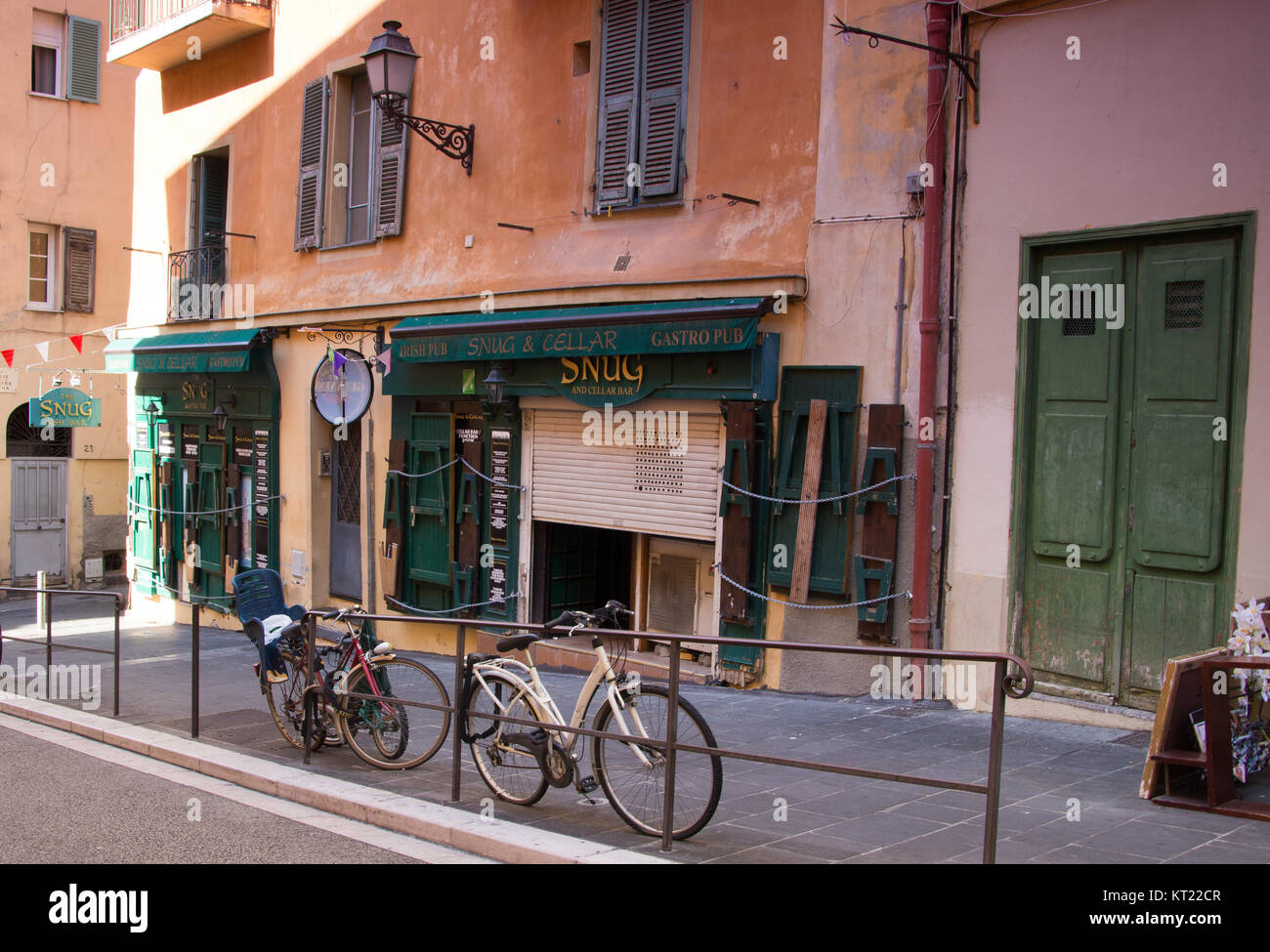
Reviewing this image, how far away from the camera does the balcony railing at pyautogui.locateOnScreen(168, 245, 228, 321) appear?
17.2m

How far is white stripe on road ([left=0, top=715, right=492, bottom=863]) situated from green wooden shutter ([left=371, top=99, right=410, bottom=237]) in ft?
22.7

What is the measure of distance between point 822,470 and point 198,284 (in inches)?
461

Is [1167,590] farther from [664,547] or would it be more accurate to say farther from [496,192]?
[496,192]

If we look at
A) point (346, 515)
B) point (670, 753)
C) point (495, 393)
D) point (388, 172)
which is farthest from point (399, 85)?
point (670, 753)

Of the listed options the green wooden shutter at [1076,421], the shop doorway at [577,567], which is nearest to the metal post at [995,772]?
the green wooden shutter at [1076,421]

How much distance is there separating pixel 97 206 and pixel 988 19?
792 inches

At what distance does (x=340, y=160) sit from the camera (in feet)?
49.1

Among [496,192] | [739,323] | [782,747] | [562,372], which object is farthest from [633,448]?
[782,747]

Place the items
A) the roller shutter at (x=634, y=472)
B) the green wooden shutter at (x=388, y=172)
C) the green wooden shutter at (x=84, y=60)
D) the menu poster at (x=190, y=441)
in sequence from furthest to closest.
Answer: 1. the green wooden shutter at (x=84, y=60)
2. the menu poster at (x=190, y=441)
3. the green wooden shutter at (x=388, y=172)
4. the roller shutter at (x=634, y=472)

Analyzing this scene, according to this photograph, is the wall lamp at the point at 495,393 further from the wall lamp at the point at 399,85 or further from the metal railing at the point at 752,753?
the metal railing at the point at 752,753

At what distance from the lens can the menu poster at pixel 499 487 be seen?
12602 millimetres
